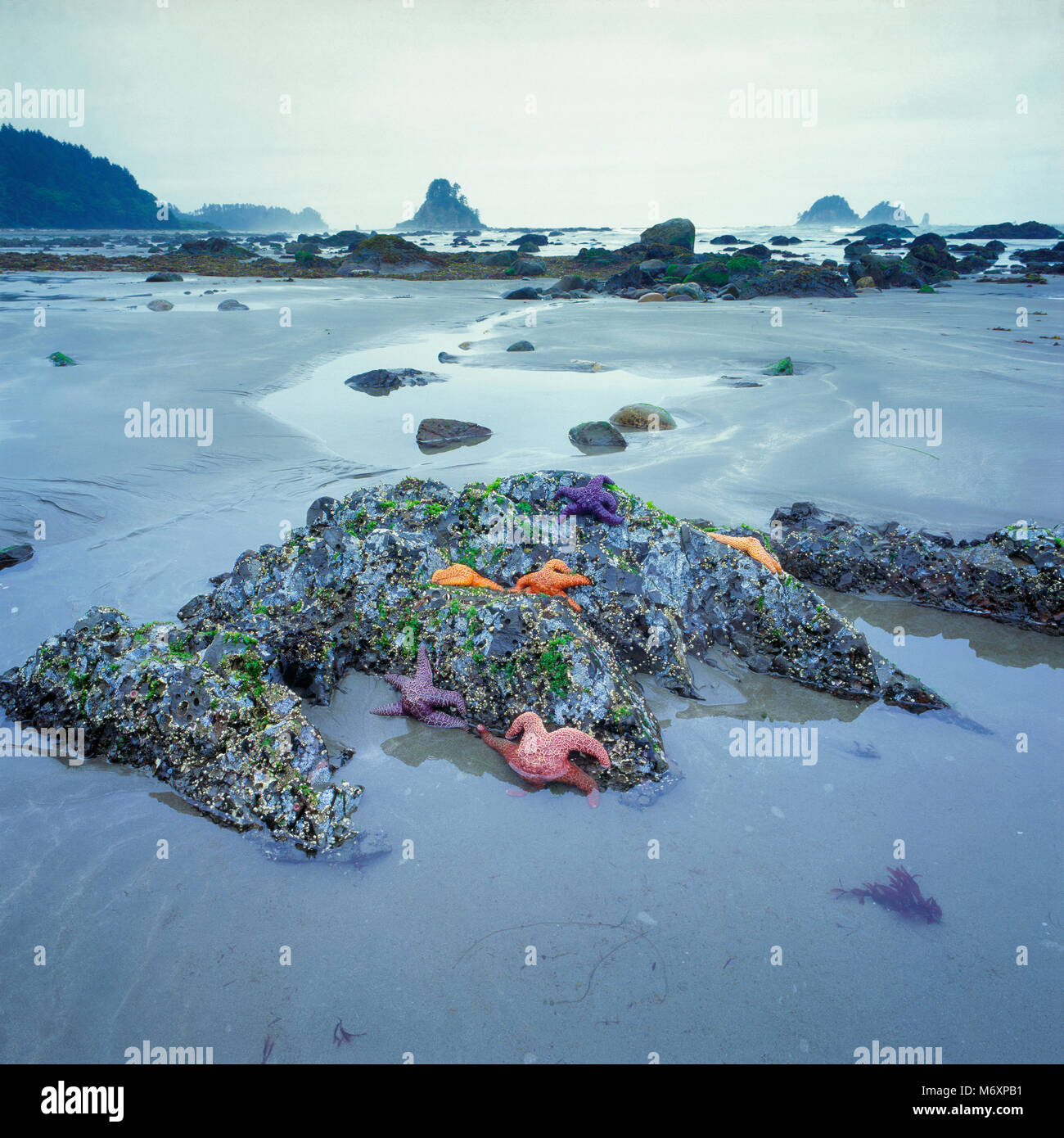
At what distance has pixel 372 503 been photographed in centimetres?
623

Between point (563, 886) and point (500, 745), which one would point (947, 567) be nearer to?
point (500, 745)

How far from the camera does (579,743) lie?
4195 mm

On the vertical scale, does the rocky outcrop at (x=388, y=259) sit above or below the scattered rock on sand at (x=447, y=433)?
above

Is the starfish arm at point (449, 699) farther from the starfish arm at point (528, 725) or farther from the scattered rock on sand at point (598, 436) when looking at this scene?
the scattered rock on sand at point (598, 436)

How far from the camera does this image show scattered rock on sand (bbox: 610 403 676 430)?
37.9ft

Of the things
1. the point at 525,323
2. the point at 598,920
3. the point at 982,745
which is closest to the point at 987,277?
the point at 525,323

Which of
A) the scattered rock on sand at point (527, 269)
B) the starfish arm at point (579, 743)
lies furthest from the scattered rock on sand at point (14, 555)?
the scattered rock on sand at point (527, 269)

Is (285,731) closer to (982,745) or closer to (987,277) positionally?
(982,745)

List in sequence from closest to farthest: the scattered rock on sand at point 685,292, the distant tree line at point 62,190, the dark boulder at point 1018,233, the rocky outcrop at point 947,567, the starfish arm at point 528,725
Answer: the starfish arm at point 528,725
the rocky outcrop at point 947,567
the scattered rock on sand at point 685,292
the dark boulder at point 1018,233
the distant tree line at point 62,190

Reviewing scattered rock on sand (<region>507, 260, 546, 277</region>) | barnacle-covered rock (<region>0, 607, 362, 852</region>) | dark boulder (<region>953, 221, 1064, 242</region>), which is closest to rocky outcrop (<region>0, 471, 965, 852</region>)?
barnacle-covered rock (<region>0, 607, 362, 852</region>)

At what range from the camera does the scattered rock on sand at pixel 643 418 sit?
11547mm

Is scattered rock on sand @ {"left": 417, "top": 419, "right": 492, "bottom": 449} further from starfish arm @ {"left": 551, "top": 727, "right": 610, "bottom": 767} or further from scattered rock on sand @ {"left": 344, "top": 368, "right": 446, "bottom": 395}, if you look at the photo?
starfish arm @ {"left": 551, "top": 727, "right": 610, "bottom": 767}

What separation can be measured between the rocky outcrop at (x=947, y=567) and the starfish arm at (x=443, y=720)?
3.87 m
